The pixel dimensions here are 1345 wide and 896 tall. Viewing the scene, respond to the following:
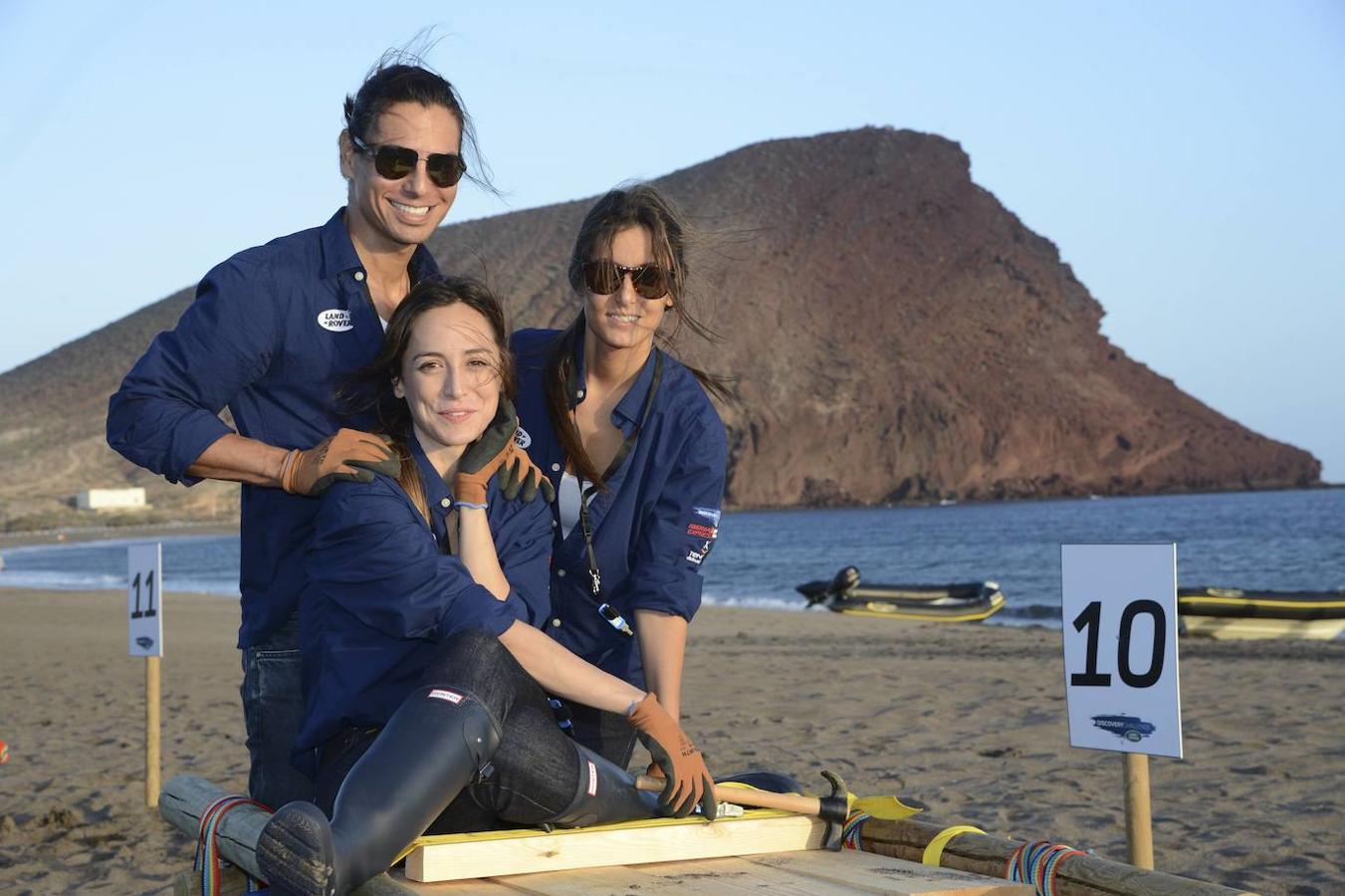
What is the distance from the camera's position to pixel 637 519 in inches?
161

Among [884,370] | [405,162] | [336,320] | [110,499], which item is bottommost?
[110,499]

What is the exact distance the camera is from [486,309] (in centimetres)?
361

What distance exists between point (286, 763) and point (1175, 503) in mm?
105608

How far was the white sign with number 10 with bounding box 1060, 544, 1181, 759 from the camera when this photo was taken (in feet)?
13.8

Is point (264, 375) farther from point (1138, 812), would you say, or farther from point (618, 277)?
point (1138, 812)

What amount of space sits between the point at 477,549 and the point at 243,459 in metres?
0.65

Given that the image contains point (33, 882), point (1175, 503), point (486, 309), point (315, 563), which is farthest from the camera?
point (1175, 503)

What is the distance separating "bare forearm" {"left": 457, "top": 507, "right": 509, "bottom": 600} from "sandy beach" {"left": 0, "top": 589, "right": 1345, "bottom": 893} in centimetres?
345

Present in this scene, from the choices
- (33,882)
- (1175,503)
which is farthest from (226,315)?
(1175,503)

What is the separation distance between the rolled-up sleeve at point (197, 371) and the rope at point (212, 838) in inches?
35.0

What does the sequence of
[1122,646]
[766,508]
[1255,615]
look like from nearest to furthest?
[1122,646], [1255,615], [766,508]

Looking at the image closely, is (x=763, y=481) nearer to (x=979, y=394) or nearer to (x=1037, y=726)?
(x=979, y=394)

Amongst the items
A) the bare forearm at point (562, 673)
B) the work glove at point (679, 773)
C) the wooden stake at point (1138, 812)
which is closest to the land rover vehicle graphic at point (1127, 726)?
the wooden stake at point (1138, 812)

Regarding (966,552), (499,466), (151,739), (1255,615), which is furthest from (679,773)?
(966,552)
